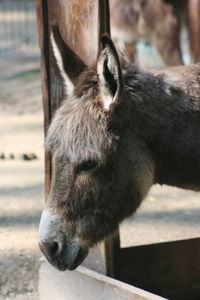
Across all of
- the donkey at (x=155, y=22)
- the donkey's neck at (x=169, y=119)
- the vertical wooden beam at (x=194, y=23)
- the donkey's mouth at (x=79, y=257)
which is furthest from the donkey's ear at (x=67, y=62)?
the donkey at (x=155, y=22)

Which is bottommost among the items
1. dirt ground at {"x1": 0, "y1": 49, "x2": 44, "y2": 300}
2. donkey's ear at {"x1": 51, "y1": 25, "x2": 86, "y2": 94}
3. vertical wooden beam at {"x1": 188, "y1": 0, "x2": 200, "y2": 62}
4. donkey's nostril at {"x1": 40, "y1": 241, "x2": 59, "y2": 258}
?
dirt ground at {"x1": 0, "y1": 49, "x2": 44, "y2": 300}

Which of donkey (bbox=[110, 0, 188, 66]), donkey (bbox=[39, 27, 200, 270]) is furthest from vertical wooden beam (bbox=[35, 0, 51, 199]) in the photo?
donkey (bbox=[110, 0, 188, 66])

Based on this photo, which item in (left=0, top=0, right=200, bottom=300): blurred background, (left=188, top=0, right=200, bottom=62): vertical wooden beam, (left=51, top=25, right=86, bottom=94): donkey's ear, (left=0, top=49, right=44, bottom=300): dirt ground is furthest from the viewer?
(left=188, top=0, right=200, bottom=62): vertical wooden beam

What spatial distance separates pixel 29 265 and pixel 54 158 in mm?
1606

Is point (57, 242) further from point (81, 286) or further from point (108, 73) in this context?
point (108, 73)

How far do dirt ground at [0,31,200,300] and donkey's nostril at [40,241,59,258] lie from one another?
1140 mm

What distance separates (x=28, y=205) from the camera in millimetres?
5996

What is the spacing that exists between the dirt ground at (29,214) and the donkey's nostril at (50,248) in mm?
1140

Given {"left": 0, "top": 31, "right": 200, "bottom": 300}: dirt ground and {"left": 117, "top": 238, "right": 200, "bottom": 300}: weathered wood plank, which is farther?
{"left": 0, "top": 31, "right": 200, "bottom": 300}: dirt ground

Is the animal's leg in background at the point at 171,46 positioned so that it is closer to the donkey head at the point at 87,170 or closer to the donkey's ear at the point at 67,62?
the donkey's ear at the point at 67,62

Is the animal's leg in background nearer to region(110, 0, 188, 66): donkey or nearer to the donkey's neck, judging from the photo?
region(110, 0, 188, 66): donkey

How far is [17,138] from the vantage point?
7.97 meters

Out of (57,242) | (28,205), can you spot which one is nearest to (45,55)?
(57,242)

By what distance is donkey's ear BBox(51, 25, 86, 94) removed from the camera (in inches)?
138
